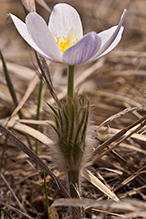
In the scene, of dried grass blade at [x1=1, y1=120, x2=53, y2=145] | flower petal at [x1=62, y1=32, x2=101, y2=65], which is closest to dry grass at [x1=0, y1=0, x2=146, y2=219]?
dried grass blade at [x1=1, y1=120, x2=53, y2=145]

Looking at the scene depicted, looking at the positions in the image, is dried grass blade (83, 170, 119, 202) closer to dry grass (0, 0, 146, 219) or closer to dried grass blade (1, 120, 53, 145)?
dry grass (0, 0, 146, 219)

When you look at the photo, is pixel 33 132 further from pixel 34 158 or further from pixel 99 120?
pixel 99 120

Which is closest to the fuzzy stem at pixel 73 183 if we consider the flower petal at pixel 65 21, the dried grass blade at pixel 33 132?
the dried grass blade at pixel 33 132

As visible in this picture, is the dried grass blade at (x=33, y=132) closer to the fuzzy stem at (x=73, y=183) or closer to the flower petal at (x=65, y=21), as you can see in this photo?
the fuzzy stem at (x=73, y=183)

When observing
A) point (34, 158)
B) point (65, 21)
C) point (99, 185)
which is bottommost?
point (99, 185)

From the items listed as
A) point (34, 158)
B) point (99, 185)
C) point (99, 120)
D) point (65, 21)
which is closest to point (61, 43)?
point (65, 21)

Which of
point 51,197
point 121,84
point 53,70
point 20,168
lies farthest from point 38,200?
point 53,70
